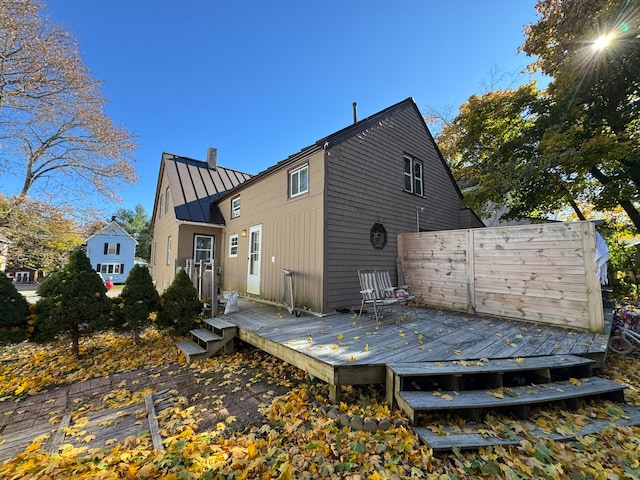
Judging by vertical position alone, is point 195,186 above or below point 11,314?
above

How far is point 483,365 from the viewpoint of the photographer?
3066mm

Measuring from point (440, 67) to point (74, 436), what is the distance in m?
13.2

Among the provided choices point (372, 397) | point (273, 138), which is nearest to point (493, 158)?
point (273, 138)

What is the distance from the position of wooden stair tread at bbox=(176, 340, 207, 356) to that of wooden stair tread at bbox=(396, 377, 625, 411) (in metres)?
3.63

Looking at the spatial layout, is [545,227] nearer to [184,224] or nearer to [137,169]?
[184,224]

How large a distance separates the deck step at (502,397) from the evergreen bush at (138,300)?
5.16 meters

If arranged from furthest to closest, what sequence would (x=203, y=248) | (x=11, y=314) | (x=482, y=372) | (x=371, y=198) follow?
1. (x=203, y=248)
2. (x=371, y=198)
3. (x=11, y=314)
4. (x=482, y=372)

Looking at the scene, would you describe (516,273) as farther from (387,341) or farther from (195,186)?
(195,186)

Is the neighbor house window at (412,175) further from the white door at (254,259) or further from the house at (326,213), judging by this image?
the white door at (254,259)

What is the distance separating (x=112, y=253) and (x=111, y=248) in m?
0.52

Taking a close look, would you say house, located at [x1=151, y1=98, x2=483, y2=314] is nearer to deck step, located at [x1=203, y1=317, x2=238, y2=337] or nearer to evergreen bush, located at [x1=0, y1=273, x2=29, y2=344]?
deck step, located at [x1=203, y1=317, x2=238, y2=337]

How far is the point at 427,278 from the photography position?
22.9 ft

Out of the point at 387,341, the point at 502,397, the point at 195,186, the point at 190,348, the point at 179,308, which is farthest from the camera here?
the point at 195,186

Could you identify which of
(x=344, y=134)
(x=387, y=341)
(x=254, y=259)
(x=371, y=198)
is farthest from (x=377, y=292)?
(x=254, y=259)
